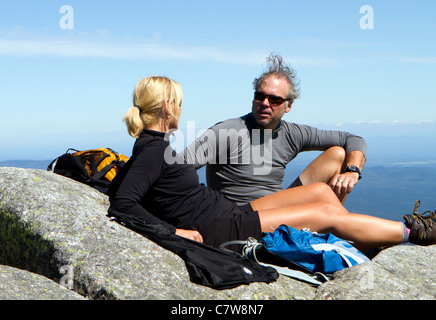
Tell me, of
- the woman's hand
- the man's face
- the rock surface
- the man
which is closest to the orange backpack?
the rock surface

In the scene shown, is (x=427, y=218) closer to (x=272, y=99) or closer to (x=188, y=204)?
(x=272, y=99)

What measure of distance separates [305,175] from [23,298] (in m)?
4.99

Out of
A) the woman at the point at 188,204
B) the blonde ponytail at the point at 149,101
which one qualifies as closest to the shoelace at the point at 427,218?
the woman at the point at 188,204

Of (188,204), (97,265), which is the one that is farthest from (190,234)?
(97,265)

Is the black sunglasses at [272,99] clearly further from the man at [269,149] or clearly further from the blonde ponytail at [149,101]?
the blonde ponytail at [149,101]

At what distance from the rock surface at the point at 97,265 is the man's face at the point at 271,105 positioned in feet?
9.04

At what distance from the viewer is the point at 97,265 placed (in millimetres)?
4355

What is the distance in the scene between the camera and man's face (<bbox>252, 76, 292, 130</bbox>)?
7.38 meters

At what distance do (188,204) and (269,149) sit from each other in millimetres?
2499

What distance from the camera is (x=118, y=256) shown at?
14.7 ft

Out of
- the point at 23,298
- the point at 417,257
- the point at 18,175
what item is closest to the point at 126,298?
the point at 23,298

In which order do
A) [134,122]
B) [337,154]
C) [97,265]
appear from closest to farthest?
1. [97,265]
2. [134,122]
3. [337,154]

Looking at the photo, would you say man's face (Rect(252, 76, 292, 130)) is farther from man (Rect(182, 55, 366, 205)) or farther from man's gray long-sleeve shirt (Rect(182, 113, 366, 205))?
man's gray long-sleeve shirt (Rect(182, 113, 366, 205))

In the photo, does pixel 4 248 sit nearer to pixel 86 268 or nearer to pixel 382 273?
pixel 86 268
